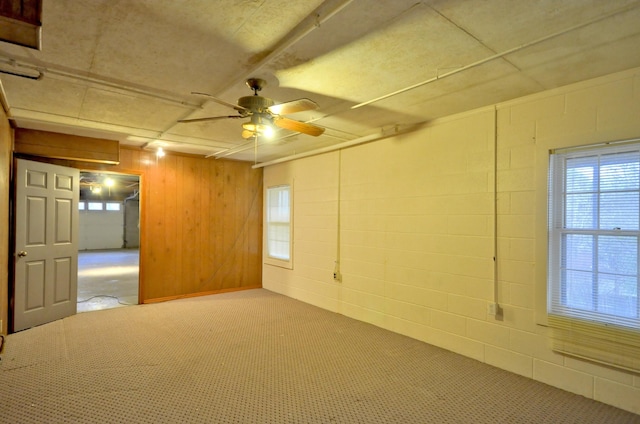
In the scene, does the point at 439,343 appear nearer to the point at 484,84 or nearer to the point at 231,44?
the point at 484,84

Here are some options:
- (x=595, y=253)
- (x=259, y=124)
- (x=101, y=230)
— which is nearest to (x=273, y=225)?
(x=259, y=124)

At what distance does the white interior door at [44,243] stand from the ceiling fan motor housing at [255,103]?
10.9 ft

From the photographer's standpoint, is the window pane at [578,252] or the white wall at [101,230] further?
the white wall at [101,230]

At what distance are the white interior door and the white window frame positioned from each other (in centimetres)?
301

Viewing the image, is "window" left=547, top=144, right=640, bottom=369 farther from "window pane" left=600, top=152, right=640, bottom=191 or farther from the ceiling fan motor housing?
the ceiling fan motor housing

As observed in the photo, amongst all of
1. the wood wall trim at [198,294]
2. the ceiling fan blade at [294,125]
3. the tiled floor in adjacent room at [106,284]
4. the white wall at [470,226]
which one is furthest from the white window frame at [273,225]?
the ceiling fan blade at [294,125]

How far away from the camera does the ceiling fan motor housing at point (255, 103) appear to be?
2.50m

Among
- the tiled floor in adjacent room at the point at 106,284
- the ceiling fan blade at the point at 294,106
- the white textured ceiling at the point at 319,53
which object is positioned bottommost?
the tiled floor in adjacent room at the point at 106,284

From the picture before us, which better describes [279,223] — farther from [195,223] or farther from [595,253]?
[595,253]

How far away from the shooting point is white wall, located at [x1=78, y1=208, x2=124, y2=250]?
13.0 m

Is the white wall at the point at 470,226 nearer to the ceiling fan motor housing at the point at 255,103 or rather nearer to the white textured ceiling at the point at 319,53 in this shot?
the white textured ceiling at the point at 319,53

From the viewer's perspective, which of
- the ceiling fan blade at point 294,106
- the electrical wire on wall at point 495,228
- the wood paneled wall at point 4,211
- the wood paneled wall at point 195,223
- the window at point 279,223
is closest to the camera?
the ceiling fan blade at point 294,106

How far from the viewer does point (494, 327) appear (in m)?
3.08

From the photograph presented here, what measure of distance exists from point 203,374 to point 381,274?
2.30 m
